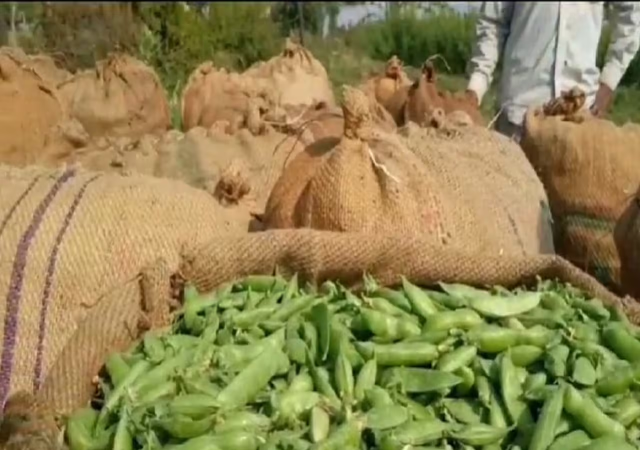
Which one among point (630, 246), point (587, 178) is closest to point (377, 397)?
point (630, 246)

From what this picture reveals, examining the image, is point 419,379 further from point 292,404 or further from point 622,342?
point 622,342

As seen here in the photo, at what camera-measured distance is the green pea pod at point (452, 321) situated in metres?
2.66

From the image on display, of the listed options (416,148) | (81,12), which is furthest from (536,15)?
(81,12)

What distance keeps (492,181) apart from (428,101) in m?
1.22

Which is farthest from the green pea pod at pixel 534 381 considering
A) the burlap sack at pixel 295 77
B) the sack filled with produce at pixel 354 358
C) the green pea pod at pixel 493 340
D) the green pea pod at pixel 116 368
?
the burlap sack at pixel 295 77

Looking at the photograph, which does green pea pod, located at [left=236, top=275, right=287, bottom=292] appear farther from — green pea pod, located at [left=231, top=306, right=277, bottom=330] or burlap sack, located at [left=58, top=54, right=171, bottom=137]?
burlap sack, located at [left=58, top=54, right=171, bottom=137]

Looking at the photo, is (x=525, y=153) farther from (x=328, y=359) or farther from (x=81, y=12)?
(x=81, y=12)

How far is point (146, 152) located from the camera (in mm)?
4223

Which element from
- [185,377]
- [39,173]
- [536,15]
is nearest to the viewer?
[185,377]

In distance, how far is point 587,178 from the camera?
3773 millimetres

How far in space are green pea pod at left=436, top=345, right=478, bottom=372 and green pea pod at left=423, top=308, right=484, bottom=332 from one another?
0.09 m

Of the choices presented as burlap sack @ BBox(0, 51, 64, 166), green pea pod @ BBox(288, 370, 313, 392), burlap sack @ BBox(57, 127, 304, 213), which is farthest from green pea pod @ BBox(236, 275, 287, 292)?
burlap sack @ BBox(0, 51, 64, 166)

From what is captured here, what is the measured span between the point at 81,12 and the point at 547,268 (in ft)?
32.1

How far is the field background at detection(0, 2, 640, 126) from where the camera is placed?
21.7 feet
